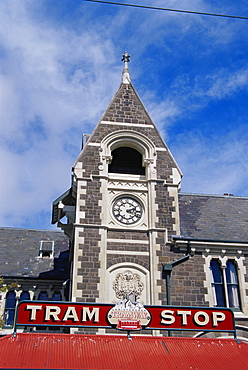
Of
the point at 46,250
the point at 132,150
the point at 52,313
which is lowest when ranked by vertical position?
the point at 52,313

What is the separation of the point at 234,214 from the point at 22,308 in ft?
44.6

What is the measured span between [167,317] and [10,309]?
11493 millimetres

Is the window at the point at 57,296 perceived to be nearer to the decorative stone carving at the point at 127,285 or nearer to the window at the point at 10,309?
the window at the point at 10,309

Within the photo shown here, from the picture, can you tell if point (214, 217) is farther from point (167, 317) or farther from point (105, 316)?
point (105, 316)

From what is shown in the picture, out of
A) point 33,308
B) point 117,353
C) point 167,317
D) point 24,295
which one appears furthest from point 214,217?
point 33,308

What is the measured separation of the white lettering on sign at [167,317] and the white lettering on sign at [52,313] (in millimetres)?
3617

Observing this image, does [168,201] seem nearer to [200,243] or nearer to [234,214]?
[200,243]

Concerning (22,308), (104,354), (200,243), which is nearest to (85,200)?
(200,243)

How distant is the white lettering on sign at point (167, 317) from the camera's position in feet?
50.2

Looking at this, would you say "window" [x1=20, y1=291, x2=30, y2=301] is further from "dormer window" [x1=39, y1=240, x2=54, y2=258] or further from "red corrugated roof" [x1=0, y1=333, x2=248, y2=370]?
"red corrugated roof" [x1=0, y1=333, x2=248, y2=370]

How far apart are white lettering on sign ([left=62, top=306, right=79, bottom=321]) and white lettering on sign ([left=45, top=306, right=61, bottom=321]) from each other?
A: 0.27 m

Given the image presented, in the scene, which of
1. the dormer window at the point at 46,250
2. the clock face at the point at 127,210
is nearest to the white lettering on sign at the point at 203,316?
the clock face at the point at 127,210

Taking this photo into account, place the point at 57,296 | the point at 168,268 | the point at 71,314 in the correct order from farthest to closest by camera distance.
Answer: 1. the point at 57,296
2. the point at 168,268
3. the point at 71,314

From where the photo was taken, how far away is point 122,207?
835 inches
